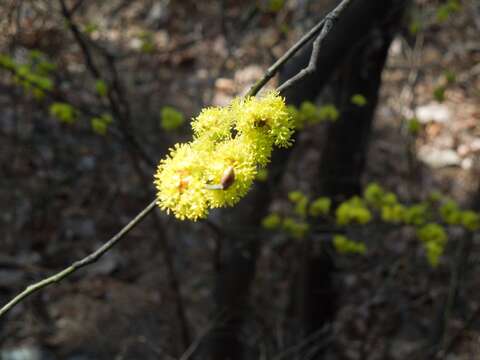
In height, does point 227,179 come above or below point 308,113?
below

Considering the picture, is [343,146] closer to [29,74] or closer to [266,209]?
[266,209]

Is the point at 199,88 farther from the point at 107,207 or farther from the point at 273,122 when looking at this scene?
the point at 273,122

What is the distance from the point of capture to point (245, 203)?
9.82 ft

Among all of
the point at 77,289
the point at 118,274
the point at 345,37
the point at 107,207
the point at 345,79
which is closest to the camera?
the point at 345,37

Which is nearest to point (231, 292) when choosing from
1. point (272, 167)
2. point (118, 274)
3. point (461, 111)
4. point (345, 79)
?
point (272, 167)

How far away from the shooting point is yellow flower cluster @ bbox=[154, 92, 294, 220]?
3.13ft

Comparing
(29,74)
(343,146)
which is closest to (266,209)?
(343,146)

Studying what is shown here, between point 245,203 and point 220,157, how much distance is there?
204 cm

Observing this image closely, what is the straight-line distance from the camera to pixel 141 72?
6.78 metres

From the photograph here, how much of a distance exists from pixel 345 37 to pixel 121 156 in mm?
3899

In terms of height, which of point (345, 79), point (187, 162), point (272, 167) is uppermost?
point (345, 79)

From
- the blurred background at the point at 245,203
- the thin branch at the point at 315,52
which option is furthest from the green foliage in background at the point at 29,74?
the thin branch at the point at 315,52

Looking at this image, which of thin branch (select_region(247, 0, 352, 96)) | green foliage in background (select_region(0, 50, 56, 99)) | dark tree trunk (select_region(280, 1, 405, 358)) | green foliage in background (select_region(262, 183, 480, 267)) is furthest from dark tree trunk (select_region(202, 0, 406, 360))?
thin branch (select_region(247, 0, 352, 96))

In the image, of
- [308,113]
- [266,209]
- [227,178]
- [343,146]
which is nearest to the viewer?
[227,178]
